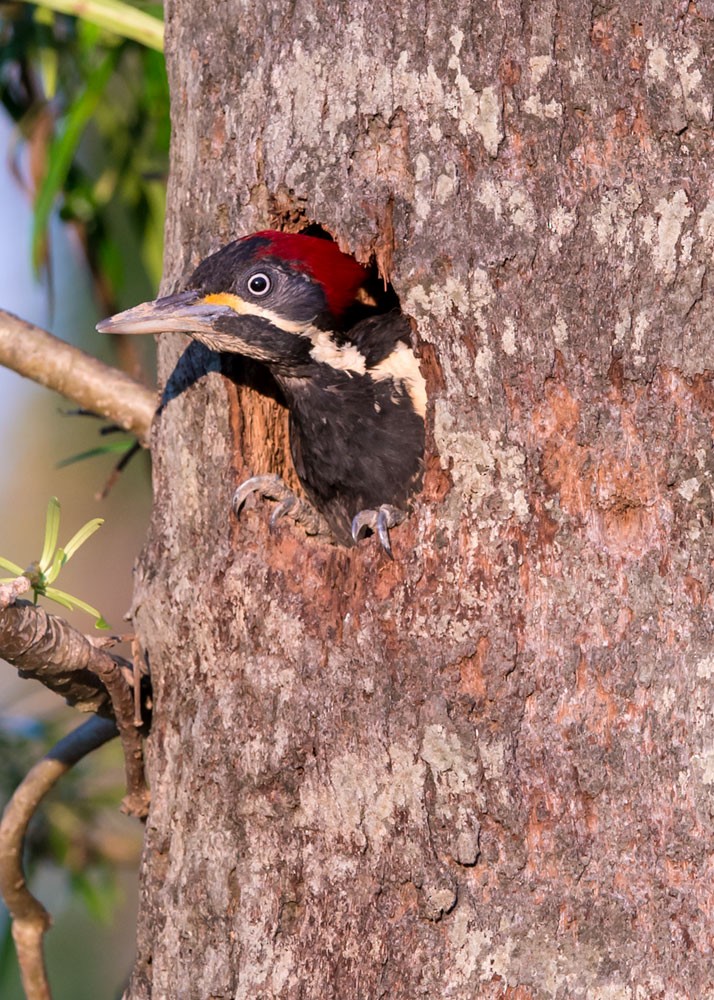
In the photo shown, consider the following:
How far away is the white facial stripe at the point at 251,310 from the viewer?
2.38 metres

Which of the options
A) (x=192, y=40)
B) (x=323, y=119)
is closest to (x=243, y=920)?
(x=323, y=119)

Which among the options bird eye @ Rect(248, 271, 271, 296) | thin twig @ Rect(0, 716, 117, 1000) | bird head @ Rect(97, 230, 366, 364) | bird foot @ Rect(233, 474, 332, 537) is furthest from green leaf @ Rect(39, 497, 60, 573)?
thin twig @ Rect(0, 716, 117, 1000)

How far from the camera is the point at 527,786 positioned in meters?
1.83

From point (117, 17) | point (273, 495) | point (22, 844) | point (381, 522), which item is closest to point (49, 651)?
point (273, 495)

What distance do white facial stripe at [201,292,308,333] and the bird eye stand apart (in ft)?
0.09

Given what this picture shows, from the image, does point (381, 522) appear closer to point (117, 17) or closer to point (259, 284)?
point (259, 284)

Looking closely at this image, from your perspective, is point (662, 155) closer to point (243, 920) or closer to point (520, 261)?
point (520, 261)

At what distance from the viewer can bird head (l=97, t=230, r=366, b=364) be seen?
2342 millimetres

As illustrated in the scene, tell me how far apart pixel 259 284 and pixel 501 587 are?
0.95 meters

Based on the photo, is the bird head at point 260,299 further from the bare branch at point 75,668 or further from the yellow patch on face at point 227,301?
the bare branch at point 75,668

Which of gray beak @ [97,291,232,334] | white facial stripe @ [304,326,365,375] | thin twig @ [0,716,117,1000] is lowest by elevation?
thin twig @ [0,716,117,1000]

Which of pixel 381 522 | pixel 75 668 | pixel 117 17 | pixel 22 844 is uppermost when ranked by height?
pixel 117 17

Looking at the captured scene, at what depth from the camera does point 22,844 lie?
2.86m

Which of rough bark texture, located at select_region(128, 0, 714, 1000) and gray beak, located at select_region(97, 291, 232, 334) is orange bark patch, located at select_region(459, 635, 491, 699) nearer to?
rough bark texture, located at select_region(128, 0, 714, 1000)
